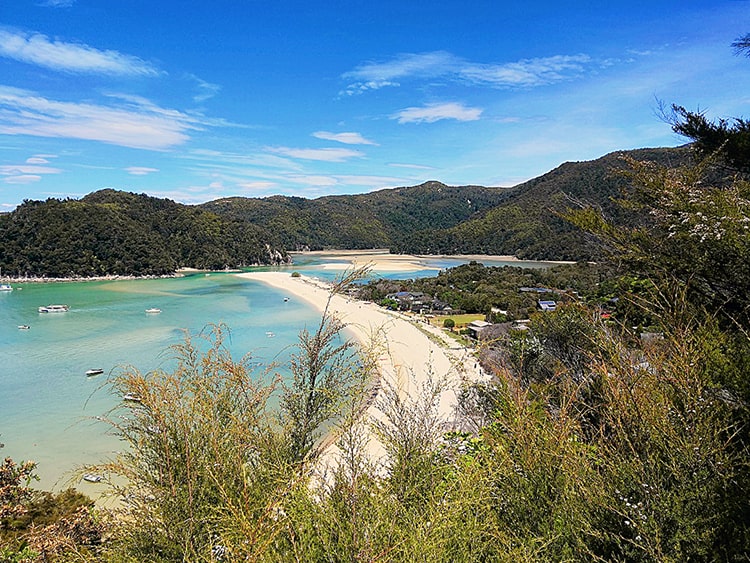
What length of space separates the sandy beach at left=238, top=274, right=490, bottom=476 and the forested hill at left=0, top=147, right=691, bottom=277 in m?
5.17

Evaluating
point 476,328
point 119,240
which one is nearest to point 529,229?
point 476,328

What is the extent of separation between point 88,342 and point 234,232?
56869 millimetres

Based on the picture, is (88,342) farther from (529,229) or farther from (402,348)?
(529,229)

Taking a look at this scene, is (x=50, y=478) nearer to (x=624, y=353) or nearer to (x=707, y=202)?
(x=624, y=353)

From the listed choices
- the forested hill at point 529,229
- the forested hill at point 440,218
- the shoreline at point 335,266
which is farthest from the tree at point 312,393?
the forested hill at point 529,229

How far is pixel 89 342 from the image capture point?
24.4 meters

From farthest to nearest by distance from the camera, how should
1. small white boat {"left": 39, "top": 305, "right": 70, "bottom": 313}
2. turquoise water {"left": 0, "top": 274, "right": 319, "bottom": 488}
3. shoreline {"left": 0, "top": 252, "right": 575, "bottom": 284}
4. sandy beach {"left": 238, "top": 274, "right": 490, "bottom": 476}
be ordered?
shoreline {"left": 0, "top": 252, "right": 575, "bottom": 284} → small white boat {"left": 39, "top": 305, "right": 70, "bottom": 313} → turquoise water {"left": 0, "top": 274, "right": 319, "bottom": 488} → sandy beach {"left": 238, "top": 274, "right": 490, "bottom": 476}

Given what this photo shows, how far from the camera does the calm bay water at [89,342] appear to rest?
12805 millimetres

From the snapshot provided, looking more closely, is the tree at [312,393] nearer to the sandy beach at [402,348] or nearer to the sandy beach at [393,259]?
the sandy beach at [402,348]

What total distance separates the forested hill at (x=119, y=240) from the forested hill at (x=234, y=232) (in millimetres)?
139

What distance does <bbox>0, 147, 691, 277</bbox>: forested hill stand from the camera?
57.5 metres

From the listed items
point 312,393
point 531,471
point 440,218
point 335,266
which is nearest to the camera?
point 531,471

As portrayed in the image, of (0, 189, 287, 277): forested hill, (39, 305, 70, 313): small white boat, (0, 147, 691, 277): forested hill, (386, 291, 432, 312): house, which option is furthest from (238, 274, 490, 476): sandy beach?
(0, 189, 287, 277): forested hill

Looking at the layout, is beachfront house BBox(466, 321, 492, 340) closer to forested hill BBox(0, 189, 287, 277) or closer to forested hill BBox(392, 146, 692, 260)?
forested hill BBox(392, 146, 692, 260)
